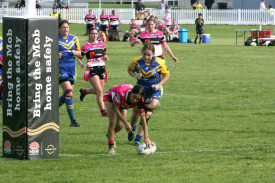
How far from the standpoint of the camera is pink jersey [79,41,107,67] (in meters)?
14.7

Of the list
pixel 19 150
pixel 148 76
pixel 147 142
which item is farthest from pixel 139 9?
pixel 19 150

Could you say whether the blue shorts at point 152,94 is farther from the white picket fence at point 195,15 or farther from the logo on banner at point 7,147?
the white picket fence at point 195,15

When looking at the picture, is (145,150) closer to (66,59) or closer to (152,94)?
(152,94)

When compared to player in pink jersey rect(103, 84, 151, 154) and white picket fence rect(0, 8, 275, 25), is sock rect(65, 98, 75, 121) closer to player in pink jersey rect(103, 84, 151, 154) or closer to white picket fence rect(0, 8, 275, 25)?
player in pink jersey rect(103, 84, 151, 154)

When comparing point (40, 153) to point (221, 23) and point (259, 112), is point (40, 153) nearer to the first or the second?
point (259, 112)

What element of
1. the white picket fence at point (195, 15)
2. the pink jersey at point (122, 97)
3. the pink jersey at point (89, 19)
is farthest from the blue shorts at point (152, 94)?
the white picket fence at point (195, 15)

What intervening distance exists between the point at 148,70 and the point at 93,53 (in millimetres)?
3652

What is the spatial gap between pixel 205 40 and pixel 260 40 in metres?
4.05

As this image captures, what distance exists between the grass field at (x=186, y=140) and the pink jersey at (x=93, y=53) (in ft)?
4.05

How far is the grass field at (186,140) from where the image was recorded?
351 inches

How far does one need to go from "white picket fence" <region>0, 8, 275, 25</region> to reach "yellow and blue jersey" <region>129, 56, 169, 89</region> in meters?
44.6

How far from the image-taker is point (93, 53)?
48.4 ft

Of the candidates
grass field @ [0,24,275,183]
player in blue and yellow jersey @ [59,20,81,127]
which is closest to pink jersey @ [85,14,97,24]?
grass field @ [0,24,275,183]

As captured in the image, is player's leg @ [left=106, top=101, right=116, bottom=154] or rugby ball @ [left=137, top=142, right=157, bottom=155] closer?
rugby ball @ [left=137, top=142, right=157, bottom=155]
